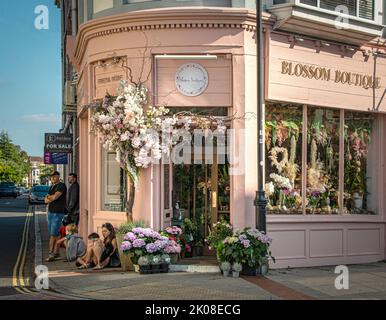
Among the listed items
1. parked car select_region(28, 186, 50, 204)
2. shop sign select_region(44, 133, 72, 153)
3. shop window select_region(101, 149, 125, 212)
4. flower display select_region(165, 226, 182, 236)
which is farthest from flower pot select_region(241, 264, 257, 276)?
parked car select_region(28, 186, 50, 204)

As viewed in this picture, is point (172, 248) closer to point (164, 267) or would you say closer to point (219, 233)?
point (164, 267)

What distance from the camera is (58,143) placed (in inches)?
809

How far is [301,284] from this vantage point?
9.99 m

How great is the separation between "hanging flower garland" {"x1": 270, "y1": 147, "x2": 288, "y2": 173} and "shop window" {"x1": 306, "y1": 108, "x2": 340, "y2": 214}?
636mm

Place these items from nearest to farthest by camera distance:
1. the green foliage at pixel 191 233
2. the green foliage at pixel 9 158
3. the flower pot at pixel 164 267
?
the flower pot at pixel 164 267, the green foliage at pixel 191 233, the green foliage at pixel 9 158

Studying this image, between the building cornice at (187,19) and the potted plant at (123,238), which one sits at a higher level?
the building cornice at (187,19)

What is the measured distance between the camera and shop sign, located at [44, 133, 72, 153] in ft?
67.1

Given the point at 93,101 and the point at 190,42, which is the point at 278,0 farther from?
the point at 93,101

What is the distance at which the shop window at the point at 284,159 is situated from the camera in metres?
12.3

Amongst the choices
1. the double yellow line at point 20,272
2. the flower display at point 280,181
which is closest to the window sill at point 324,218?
the flower display at point 280,181

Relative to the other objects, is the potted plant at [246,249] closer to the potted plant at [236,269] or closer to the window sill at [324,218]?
the potted plant at [236,269]

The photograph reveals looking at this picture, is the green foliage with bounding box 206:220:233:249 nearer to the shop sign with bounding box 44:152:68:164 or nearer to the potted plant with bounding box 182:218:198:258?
the potted plant with bounding box 182:218:198:258

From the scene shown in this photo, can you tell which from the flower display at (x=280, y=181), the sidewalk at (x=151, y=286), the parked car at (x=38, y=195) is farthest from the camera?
the parked car at (x=38, y=195)

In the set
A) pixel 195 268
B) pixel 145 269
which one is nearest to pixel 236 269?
pixel 195 268
